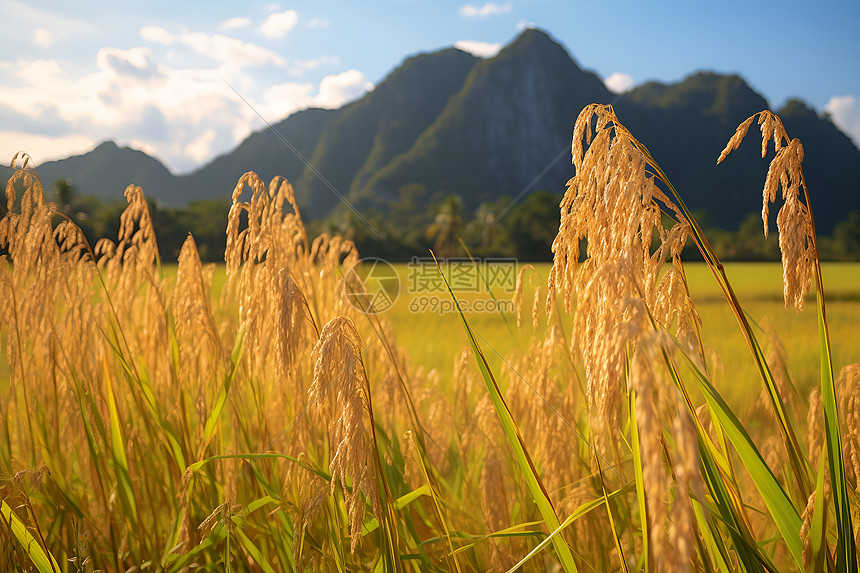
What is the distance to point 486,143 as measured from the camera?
12762cm

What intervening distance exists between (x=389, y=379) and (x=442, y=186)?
108 meters

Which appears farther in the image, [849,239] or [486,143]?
[486,143]

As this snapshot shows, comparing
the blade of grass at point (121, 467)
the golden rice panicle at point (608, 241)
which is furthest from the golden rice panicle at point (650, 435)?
the blade of grass at point (121, 467)

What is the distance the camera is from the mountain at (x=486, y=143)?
70938mm

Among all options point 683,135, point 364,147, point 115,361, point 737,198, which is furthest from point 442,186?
point 115,361

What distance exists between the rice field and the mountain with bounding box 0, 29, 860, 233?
5515 centimetres

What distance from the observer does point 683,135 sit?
95.5 metres

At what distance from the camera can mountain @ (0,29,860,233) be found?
70938mm

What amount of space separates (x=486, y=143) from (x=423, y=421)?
133m

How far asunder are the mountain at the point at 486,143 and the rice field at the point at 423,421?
181 ft

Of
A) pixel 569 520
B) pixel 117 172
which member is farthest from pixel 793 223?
pixel 117 172

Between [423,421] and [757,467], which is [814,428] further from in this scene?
[423,421]

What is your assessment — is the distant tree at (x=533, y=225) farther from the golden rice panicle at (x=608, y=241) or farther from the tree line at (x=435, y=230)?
the golden rice panicle at (x=608, y=241)

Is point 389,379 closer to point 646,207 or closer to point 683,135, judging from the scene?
point 646,207
